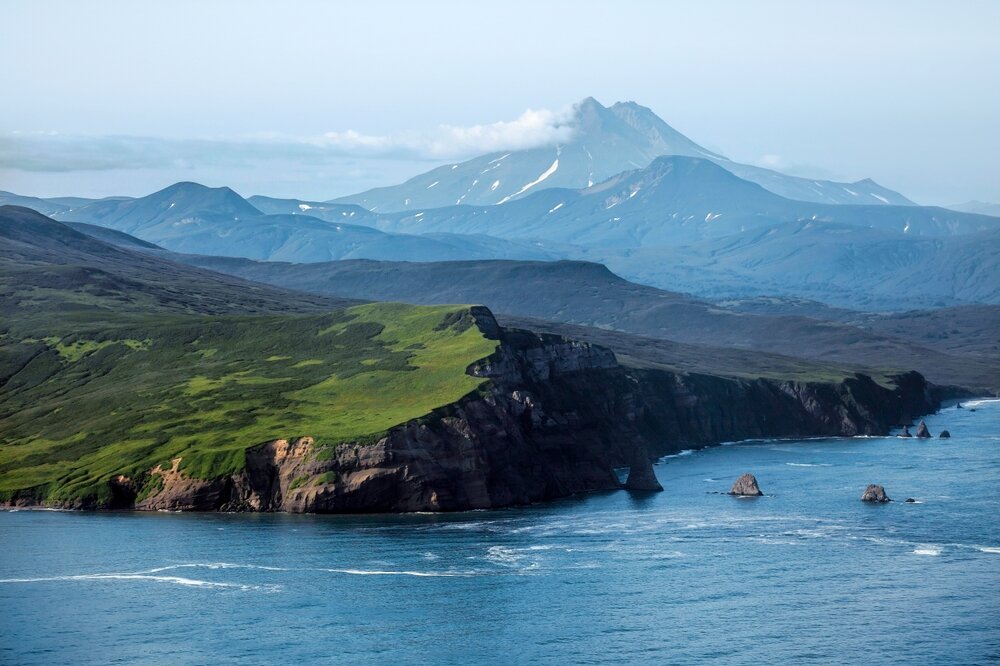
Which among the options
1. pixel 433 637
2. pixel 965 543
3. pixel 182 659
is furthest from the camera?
pixel 965 543

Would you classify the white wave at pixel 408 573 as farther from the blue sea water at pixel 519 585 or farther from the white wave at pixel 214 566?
the white wave at pixel 214 566

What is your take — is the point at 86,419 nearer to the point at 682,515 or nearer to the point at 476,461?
the point at 476,461

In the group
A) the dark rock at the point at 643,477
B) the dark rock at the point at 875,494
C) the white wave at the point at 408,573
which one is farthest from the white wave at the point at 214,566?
the dark rock at the point at 875,494

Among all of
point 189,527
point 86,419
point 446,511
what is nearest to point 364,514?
point 446,511

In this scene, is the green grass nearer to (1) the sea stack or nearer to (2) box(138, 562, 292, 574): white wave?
(2) box(138, 562, 292, 574): white wave

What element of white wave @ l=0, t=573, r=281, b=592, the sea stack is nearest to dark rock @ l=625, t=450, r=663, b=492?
the sea stack

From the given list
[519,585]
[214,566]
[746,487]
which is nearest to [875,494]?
[746,487]

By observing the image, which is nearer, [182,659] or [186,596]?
[182,659]
